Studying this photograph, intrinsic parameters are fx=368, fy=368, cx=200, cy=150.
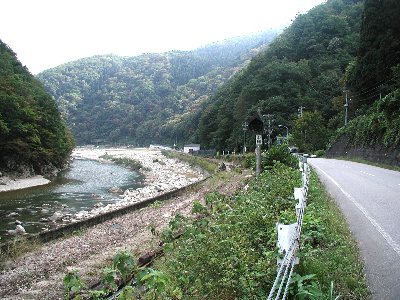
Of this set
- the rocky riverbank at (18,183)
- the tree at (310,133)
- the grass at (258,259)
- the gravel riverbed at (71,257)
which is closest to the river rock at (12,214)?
the gravel riverbed at (71,257)

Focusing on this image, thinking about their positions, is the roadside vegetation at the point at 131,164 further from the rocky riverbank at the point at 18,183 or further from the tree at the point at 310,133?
the tree at the point at 310,133

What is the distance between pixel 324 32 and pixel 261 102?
70.5ft

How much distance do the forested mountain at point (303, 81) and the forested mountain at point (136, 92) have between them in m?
52.3

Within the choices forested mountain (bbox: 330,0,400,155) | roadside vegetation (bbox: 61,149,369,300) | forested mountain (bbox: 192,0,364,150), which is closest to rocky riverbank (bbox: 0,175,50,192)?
roadside vegetation (bbox: 61,149,369,300)

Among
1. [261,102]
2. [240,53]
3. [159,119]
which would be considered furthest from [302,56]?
[240,53]

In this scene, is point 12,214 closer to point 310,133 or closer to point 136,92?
point 310,133

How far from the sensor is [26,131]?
35375 mm

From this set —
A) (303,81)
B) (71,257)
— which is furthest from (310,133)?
(71,257)

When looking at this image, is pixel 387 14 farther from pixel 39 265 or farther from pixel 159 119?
pixel 159 119

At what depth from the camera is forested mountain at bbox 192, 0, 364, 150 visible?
55.2 m

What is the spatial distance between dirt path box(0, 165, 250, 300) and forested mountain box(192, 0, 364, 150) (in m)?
38.9

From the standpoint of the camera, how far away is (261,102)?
59844 millimetres

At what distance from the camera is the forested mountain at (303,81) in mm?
55250

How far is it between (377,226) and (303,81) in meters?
60.0
